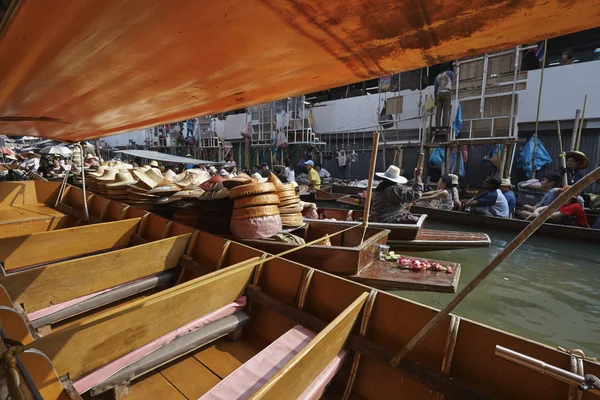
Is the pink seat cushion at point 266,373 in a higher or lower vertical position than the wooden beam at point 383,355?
lower

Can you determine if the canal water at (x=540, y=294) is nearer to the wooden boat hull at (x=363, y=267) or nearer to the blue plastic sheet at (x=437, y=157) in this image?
the wooden boat hull at (x=363, y=267)

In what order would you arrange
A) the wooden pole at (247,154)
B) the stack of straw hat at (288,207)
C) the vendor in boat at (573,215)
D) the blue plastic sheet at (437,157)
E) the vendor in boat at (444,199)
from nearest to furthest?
1. the stack of straw hat at (288,207)
2. the vendor in boat at (573,215)
3. the vendor in boat at (444,199)
4. the blue plastic sheet at (437,157)
5. the wooden pole at (247,154)

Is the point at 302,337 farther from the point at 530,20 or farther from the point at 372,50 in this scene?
the point at 530,20

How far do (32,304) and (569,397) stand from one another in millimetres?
3691

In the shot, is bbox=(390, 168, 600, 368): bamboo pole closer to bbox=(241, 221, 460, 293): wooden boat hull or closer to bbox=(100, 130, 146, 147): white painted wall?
bbox=(241, 221, 460, 293): wooden boat hull

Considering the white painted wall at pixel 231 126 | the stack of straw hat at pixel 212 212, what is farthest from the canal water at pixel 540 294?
the white painted wall at pixel 231 126

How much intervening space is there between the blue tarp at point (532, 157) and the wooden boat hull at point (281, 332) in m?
12.3

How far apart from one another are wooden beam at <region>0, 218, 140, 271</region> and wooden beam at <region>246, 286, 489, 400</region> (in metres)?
2.43

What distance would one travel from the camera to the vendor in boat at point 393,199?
5930 mm

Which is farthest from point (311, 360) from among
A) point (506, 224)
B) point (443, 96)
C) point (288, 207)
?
point (443, 96)

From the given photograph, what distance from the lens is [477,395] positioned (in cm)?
159

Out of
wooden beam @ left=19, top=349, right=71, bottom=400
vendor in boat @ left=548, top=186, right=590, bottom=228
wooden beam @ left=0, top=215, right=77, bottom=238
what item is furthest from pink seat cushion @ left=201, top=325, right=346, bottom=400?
vendor in boat @ left=548, top=186, right=590, bottom=228

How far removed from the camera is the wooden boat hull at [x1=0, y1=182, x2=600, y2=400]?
5.41 feet

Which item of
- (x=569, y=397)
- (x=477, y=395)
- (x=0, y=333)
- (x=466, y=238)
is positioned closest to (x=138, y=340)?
(x=0, y=333)
